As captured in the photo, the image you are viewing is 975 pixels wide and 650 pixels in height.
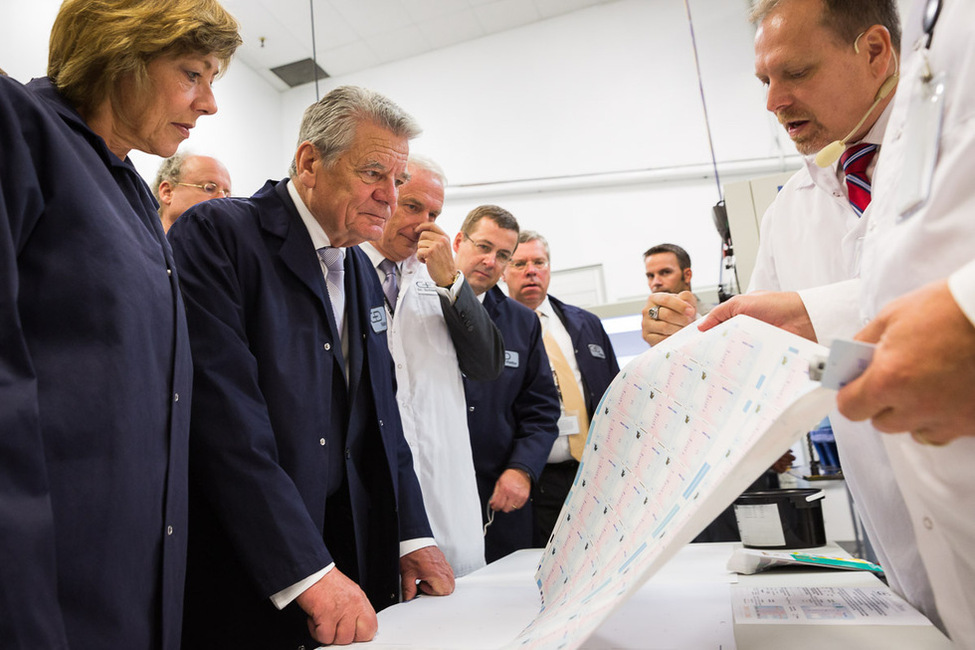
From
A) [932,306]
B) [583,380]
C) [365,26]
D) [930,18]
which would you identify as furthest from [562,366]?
[365,26]

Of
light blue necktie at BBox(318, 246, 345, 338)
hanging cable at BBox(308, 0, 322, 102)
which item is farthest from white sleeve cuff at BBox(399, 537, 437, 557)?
hanging cable at BBox(308, 0, 322, 102)

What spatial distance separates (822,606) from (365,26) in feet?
15.8

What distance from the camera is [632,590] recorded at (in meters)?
0.49

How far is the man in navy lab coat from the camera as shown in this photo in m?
0.95

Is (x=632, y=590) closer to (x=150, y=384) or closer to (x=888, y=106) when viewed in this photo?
(x=150, y=384)

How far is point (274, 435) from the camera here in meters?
1.07

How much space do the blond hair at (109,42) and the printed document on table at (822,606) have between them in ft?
3.55

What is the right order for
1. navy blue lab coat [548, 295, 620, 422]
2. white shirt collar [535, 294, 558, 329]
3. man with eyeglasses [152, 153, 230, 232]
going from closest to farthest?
man with eyeglasses [152, 153, 230, 232], navy blue lab coat [548, 295, 620, 422], white shirt collar [535, 294, 558, 329]

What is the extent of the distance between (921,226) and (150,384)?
872 millimetres

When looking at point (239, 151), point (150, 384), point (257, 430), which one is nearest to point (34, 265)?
point (150, 384)

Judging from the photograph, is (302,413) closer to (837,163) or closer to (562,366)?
(837,163)

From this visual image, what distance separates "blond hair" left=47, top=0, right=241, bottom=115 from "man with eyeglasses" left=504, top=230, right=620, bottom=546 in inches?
72.2

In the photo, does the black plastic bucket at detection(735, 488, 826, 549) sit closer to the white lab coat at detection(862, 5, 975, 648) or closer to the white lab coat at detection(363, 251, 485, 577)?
the white lab coat at detection(862, 5, 975, 648)

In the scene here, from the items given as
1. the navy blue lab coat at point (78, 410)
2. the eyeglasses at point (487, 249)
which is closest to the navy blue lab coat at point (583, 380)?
the eyeglasses at point (487, 249)
